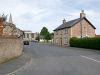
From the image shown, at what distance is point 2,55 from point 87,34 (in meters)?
56.9

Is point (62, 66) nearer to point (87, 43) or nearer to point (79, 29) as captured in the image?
point (87, 43)

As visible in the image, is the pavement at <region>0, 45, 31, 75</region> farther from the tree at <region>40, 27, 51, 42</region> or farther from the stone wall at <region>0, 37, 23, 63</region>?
the tree at <region>40, 27, 51, 42</region>

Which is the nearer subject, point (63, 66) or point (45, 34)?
point (63, 66)

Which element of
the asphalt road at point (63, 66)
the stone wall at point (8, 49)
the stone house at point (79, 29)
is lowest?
the asphalt road at point (63, 66)

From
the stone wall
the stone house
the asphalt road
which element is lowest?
the asphalt road

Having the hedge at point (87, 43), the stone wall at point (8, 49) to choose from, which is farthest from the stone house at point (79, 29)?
the stone wall at point (8, 49)

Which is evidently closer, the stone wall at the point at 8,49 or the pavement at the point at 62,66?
the pavement at the point at 62,66

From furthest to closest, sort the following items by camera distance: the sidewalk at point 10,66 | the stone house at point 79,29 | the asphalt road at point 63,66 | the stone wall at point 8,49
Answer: the stone house at point 79,29 < the stone wall at point 8,49 < the sidewalk at point 10,66 < the asphalt road at point 63,66

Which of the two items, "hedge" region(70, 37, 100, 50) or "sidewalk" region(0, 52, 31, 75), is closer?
"sidewalk" region(0, 52, 31, 75)

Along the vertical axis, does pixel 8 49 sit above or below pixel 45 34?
below

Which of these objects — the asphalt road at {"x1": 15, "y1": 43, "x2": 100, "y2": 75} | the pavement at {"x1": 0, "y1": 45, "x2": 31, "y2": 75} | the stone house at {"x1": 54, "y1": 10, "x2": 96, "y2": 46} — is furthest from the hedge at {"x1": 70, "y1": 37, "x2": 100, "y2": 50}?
the pavement at {"x1": 0, "y1": 45, "x2": 31, "y2": 75}

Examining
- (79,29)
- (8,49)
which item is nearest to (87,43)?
(79,29)

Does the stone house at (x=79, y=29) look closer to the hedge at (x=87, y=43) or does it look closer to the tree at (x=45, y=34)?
the hedge at (x=87, y=43)

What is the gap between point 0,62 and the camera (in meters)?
20.5
